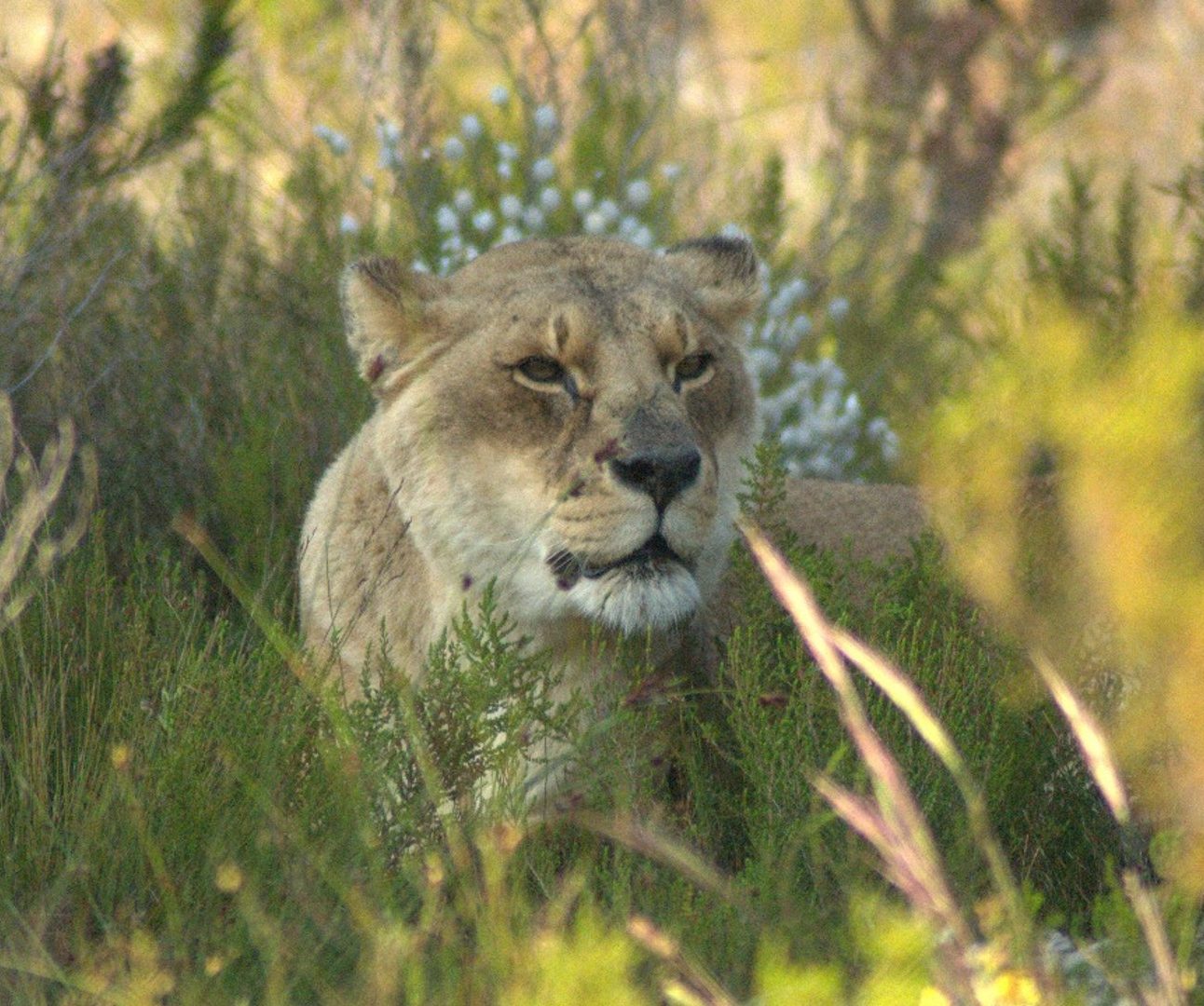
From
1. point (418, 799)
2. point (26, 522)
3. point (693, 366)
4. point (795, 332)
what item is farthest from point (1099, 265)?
point (26, 522)

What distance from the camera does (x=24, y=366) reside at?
189 inches

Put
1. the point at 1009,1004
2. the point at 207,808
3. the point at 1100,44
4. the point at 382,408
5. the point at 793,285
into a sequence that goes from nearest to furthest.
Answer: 1. the point at 1009,1004
2. the point at 207,808
3. the point at 382,408
4. the point at 793,285
5. the point at 1100,44

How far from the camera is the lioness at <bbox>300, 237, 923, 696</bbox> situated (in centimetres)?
333

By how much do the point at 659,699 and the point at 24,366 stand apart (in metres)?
2.66

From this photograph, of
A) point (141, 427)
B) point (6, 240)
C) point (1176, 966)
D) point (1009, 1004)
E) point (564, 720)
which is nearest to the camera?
point (1009, 1004)

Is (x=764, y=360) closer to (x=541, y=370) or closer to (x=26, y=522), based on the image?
(x=541, y=370)

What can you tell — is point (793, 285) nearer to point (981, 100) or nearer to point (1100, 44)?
point (981, 100)

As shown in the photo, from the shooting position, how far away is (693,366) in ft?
12.5

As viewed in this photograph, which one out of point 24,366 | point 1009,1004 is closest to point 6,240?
point 24,366

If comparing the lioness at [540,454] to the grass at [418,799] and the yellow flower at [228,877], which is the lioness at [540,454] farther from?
the yellow flower at [228,877]

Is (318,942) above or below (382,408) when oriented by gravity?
below

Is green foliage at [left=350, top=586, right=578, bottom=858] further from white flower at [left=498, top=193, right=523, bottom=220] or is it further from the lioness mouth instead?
white flower at [left=498, top=193, right=523, bottom=220]

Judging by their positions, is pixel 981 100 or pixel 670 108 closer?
pixel 670 108

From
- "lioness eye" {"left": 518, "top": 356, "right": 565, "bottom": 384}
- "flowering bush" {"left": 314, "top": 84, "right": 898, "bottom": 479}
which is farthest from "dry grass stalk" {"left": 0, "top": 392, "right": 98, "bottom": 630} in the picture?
"flowering bush" {"left": 314, "top": 84, "right": 898, "bottom": 479}
